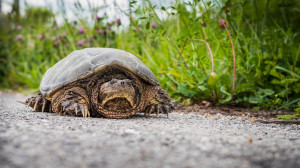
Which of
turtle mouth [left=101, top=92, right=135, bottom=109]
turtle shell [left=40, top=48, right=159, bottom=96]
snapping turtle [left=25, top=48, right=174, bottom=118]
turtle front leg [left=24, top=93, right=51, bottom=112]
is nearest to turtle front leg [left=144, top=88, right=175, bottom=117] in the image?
snapping turtle [left=25, top=48, right=174, bottom=118]

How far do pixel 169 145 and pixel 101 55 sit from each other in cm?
127

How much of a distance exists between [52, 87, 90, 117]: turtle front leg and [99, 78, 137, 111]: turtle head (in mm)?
148

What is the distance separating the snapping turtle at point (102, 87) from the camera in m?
2.06

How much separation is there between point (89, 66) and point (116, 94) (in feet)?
1.14

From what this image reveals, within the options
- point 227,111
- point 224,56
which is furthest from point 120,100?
point 224,56

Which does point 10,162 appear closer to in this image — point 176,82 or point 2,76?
point 176,82

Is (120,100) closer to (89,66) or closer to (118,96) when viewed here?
(118,96)

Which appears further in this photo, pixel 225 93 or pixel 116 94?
pixel 225 93

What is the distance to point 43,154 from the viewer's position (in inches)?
36.6

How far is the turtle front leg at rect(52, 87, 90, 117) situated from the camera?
6.75 ft

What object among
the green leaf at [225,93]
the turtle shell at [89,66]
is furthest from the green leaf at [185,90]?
the turtle shell at [89,66]

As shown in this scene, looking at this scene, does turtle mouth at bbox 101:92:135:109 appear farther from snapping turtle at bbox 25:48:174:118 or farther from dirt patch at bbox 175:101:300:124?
A: dirt patch at bbox 175:101:300:124

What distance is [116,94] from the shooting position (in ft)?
6.56

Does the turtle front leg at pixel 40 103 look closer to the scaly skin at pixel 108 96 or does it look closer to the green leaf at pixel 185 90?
the scaly skin at pixel 108 96
